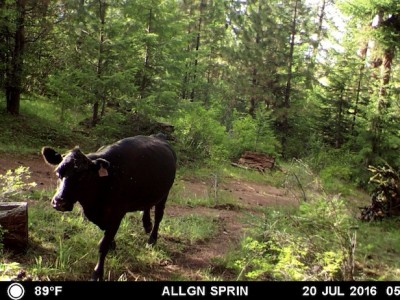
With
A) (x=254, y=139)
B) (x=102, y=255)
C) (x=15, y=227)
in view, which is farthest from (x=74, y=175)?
(x=254, y=139)

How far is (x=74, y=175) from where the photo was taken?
14.6 ft

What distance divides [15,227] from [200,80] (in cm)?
2324

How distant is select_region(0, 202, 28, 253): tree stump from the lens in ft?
17.2

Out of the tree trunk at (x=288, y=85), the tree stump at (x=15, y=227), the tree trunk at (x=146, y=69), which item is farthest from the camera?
the tree trunk at (x=288, y=85)

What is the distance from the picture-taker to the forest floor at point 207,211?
5715mm

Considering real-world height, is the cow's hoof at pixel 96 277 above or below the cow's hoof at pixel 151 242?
above

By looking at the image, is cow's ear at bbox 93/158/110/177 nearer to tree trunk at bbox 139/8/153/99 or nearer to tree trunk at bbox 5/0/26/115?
tree trunk at bbox 139/8/153/99

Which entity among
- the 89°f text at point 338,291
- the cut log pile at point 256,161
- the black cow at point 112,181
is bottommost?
the cut log pile at point 256,161

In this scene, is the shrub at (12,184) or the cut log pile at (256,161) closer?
the shrub at (12,184)

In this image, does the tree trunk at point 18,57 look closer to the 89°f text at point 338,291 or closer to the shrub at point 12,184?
the shrub at point 12,184

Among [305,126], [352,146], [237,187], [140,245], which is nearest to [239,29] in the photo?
[305,126]

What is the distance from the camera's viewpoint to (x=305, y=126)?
84.5 ft

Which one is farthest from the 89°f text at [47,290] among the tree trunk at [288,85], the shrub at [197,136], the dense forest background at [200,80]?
the tree trunk at [288,85]

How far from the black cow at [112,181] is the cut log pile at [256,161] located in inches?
529
